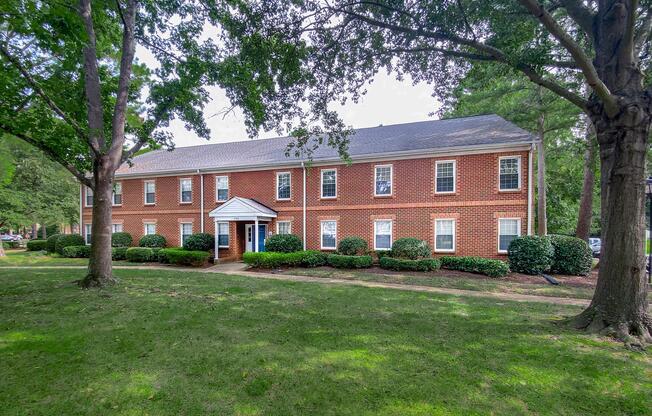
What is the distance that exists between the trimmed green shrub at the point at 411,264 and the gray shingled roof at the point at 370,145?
533 centimetres

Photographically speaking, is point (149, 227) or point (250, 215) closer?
point (250, 215)

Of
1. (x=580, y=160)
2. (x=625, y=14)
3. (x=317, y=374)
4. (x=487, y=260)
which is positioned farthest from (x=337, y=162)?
(x=580, y=160)

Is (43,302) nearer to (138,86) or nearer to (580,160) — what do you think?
(138,86)

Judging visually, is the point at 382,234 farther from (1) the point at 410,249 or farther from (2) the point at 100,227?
(2) the point at 100,227

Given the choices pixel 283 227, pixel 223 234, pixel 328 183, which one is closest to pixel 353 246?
pixel 328 183

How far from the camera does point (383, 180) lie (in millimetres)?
15883

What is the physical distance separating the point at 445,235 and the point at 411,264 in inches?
109

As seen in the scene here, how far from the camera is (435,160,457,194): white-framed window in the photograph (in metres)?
14.6

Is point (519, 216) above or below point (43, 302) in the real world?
above

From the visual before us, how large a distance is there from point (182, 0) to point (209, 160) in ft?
38.7

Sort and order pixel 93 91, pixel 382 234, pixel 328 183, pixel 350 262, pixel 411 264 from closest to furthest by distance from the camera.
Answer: pixel 93 91, pixel 411 264, pixel 350 262, pixel 382 234, pixel 328 183

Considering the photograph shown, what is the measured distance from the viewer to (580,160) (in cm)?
2072

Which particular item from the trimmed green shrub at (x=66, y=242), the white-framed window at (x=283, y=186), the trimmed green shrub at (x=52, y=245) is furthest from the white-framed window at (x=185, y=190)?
the trimmed green shrub at (x=52, y=245)

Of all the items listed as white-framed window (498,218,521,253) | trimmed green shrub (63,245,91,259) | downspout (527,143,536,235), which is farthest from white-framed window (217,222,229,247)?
downspout (527,143,536,235)
